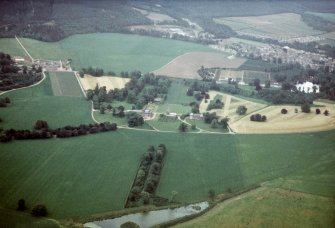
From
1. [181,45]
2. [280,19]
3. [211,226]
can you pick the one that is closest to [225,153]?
[211,226]

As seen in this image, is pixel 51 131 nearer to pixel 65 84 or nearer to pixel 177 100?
pixel 65 84

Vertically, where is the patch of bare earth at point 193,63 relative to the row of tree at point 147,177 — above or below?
above

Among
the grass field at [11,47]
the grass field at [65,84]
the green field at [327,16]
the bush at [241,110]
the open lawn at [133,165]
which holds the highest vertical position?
the green field at [327,16]

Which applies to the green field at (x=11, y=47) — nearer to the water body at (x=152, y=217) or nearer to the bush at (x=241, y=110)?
the bush at (x=241, y=110)

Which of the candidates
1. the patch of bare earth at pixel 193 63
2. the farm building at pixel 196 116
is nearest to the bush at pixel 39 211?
the farm building at pixel 196 116

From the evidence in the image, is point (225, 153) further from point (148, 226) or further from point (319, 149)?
point (148, 226)

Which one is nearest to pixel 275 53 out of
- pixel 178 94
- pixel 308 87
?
pixel 308 87
